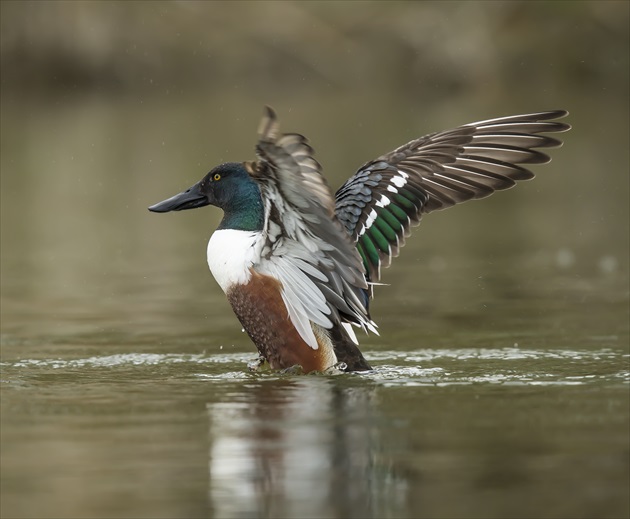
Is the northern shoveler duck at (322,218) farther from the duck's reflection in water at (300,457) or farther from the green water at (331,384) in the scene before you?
the duck's reflection in water at (300,457)

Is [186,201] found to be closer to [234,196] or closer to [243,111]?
[234,196]

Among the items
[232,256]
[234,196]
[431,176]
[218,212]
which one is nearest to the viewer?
[232,256]

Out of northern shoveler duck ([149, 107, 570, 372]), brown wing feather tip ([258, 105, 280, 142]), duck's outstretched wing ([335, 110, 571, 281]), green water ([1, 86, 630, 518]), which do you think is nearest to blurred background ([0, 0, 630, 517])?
green water ([1, 86, 630, 518])

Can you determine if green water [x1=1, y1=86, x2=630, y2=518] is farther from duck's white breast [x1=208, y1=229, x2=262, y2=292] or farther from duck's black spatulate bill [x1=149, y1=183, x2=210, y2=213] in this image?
duck's black spatulate bill [x1=149, y1=183, x2=210, y2=213]

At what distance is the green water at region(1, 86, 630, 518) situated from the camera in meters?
4.99

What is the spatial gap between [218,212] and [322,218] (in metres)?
10.1

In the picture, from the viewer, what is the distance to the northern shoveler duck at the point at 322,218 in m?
6.92

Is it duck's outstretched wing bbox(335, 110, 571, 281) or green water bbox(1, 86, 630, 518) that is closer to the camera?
green water bbox(1, 86, 630, 518)

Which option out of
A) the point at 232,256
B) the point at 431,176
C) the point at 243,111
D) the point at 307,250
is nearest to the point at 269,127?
the point at 307,250

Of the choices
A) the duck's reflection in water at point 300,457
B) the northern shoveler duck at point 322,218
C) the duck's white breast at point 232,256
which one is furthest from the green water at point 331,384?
the duck's white breast at point 232,256

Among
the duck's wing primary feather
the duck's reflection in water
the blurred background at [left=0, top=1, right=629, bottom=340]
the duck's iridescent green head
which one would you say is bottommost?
the duck's reflection in water

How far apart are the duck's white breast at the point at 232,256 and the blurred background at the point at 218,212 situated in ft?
1.77

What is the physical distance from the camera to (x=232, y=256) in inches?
305

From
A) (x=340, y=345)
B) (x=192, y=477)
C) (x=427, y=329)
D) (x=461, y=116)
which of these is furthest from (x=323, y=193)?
(x=461, y=116)
